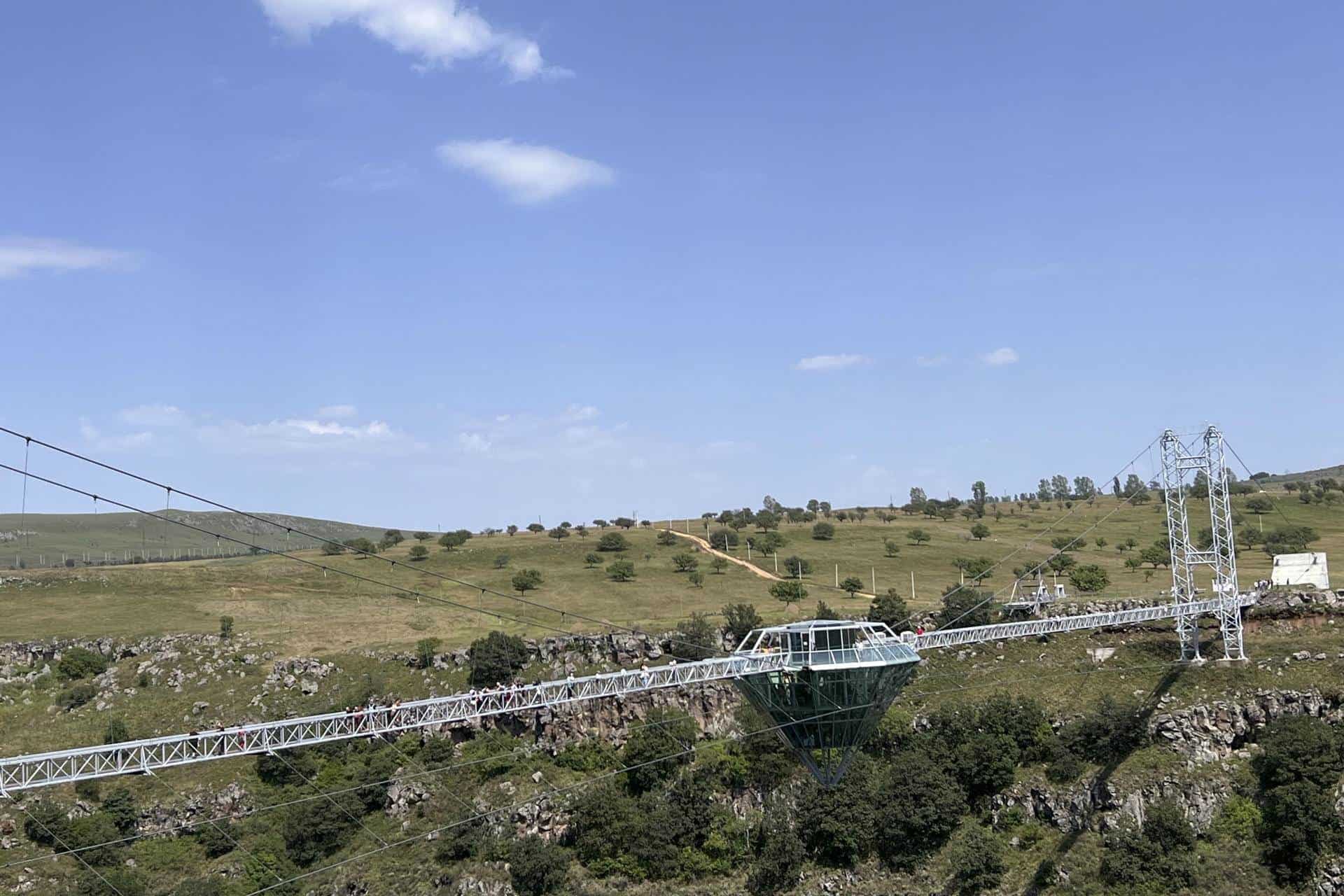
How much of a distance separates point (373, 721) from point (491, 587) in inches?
3089

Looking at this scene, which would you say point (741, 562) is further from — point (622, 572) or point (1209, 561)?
point (1209, 561)

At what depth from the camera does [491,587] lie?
139 meters

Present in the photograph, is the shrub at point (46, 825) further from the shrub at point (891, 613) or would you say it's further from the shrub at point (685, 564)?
the shrub at point (685, 564)

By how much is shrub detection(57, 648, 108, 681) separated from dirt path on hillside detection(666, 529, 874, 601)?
255 feet

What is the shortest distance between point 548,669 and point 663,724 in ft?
50.5

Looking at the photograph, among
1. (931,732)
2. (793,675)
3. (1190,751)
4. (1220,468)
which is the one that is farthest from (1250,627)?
(793,675)

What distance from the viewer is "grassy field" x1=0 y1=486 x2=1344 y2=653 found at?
392ft

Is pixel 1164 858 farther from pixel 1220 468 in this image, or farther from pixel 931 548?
pixel 931 548

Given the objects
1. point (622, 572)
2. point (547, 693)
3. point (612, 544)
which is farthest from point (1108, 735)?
point (612, 544)

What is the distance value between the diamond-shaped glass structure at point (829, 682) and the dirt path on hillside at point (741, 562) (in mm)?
57972

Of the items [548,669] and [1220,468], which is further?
[548,669]

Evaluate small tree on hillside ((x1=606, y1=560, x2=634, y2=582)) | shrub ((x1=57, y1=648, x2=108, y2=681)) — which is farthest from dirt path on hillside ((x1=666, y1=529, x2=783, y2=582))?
shrub ((x1=57, y1=648, x2=108, y2=681))

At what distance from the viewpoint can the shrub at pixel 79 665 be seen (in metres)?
107

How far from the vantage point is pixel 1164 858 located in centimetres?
6769
